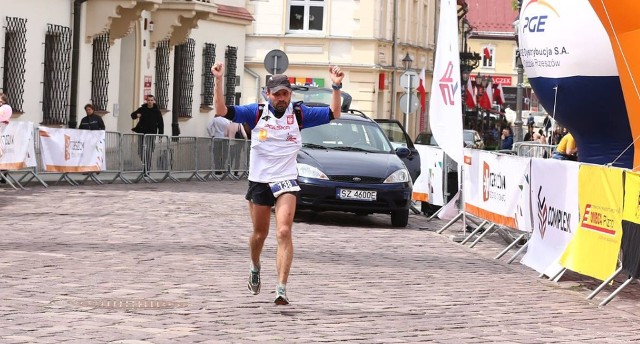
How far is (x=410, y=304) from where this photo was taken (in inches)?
→ 497

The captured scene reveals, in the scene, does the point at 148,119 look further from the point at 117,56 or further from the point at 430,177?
the point at 430,177

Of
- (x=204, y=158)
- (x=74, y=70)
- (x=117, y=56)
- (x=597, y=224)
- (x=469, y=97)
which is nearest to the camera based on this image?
(x=597, y=224)

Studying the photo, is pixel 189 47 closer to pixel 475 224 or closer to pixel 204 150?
pixel 204 150

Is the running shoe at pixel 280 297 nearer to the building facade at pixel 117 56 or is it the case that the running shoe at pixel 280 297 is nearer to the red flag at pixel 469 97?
the building facade at pixel 117 56

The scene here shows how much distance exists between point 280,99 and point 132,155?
20.8 metres

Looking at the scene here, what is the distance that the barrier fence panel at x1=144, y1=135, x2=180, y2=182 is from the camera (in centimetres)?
3369

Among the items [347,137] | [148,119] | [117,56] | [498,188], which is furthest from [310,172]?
[117,56]

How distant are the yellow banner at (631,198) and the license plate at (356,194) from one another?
888 cm

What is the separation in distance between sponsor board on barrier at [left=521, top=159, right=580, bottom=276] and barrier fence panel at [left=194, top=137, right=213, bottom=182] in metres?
20.7

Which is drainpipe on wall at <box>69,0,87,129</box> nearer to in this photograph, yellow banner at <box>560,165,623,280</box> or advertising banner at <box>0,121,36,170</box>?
advertising banner at <box>0,121,36,170</box>

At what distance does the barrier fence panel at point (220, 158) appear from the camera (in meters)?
37.7

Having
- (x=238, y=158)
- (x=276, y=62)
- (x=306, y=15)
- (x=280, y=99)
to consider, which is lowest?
(x=238, y=158)

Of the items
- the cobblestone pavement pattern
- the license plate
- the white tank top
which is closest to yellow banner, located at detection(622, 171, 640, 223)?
the cobblestone pavement pattern

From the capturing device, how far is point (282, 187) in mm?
12297
